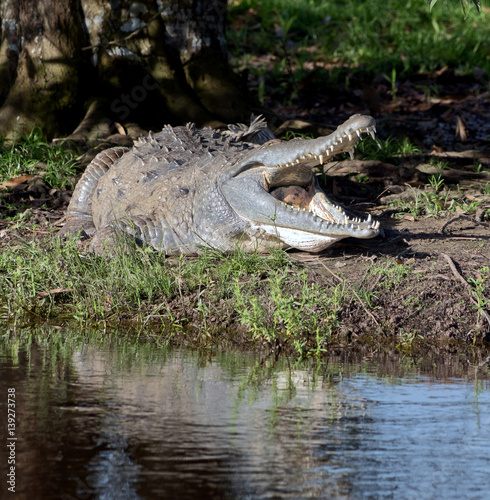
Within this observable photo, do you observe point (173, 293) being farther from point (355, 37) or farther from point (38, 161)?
point (355, 37)

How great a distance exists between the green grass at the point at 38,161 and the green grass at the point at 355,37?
443cm

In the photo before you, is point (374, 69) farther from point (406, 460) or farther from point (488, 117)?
point (406, 460)

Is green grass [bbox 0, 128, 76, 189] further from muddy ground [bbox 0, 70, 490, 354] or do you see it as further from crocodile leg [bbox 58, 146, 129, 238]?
crocodile leg [bbox 58, 146, 129, 238]

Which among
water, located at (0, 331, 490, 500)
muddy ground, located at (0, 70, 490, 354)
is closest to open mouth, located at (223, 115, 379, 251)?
muddy ground, located at (0, 70, 490, 354)

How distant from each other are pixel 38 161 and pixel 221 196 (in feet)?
9.46

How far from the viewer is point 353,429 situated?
330 cm

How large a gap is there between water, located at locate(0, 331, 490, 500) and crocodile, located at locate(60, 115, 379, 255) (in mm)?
1351

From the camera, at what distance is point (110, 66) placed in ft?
29.0

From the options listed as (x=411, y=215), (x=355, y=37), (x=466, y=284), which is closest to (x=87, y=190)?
(x=411, y=215)

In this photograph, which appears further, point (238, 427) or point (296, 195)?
point (296, 195)

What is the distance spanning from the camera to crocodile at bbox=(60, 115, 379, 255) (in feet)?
18.0

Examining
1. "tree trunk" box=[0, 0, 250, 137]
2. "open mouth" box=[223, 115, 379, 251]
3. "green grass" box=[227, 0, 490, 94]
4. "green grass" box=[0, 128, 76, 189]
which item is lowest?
"open mouth" box=[223, 115, 379, 251]

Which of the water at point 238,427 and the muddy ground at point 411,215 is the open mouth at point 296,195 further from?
the water at point 238,427

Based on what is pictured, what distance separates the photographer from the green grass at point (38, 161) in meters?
7.99
